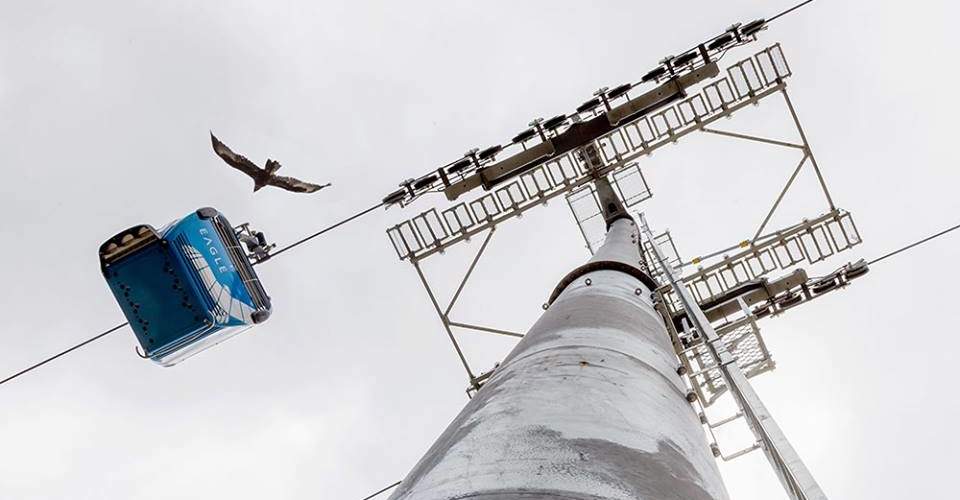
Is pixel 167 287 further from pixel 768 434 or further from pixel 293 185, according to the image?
pixel 768 434

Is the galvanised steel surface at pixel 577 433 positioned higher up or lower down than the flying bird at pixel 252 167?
lower down

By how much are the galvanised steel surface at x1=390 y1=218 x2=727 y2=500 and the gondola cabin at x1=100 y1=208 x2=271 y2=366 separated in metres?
6.41

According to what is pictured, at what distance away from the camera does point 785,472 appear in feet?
12.9

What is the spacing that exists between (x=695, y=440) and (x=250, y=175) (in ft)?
37.5

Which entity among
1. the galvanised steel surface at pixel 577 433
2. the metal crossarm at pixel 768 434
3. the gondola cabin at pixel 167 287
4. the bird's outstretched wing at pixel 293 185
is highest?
the bird's outstretched wing at pixel 293 185

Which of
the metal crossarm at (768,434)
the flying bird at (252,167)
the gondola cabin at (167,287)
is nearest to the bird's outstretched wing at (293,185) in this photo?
the flying bird at (252,167)

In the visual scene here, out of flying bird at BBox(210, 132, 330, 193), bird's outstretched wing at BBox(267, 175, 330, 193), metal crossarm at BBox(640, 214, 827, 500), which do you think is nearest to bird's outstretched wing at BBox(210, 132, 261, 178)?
flying bird at BBox(210, 132, 330, 193)

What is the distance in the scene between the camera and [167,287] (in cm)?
1081

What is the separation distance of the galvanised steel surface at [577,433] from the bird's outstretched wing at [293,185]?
956 centimetres

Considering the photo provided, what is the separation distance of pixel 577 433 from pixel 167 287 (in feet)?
28.7

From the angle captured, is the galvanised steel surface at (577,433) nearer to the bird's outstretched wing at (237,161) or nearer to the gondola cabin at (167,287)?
the gondola cabin at (167,287)

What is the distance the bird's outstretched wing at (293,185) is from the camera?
1431 centimetres

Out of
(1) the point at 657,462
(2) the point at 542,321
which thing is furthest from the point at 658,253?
(1) the point at 657,462

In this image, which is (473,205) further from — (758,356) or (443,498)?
(443,498)
